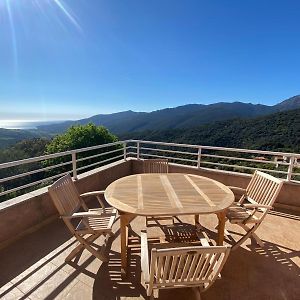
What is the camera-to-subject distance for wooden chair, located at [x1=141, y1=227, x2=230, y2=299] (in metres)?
1.35

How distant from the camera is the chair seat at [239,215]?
8.39 feet

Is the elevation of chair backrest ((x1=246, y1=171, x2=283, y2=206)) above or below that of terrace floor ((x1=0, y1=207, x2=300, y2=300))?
above

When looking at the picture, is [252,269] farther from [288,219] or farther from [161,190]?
A: [288,219]

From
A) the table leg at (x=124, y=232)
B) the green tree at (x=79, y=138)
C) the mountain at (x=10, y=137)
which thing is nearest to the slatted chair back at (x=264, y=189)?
the table leg at (x=124, y=232)

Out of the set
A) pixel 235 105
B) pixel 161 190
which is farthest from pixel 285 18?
pixel 235 105

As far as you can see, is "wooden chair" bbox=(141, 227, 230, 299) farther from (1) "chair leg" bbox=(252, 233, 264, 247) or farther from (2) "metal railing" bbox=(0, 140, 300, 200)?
(2) "metal railing" bbox=(0, 140, 300, 200)

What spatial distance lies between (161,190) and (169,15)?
Result: 562 centimetres

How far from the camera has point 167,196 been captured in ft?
7.84

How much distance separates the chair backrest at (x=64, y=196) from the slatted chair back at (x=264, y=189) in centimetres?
236

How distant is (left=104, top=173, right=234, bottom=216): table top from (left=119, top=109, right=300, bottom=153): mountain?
19802mm

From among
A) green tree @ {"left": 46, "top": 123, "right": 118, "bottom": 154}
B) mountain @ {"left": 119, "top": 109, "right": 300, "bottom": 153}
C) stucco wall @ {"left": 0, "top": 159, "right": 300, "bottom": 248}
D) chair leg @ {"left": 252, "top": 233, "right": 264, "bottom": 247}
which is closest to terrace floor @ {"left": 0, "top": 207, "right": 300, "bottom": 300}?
chair leg @ {"left": 252, "top": 233, "right": 264, "bottom": 247}

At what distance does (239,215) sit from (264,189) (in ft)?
1.78

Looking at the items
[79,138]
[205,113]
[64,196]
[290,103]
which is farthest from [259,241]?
[290,103]

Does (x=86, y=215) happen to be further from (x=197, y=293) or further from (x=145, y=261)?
(x=197, y=293)
